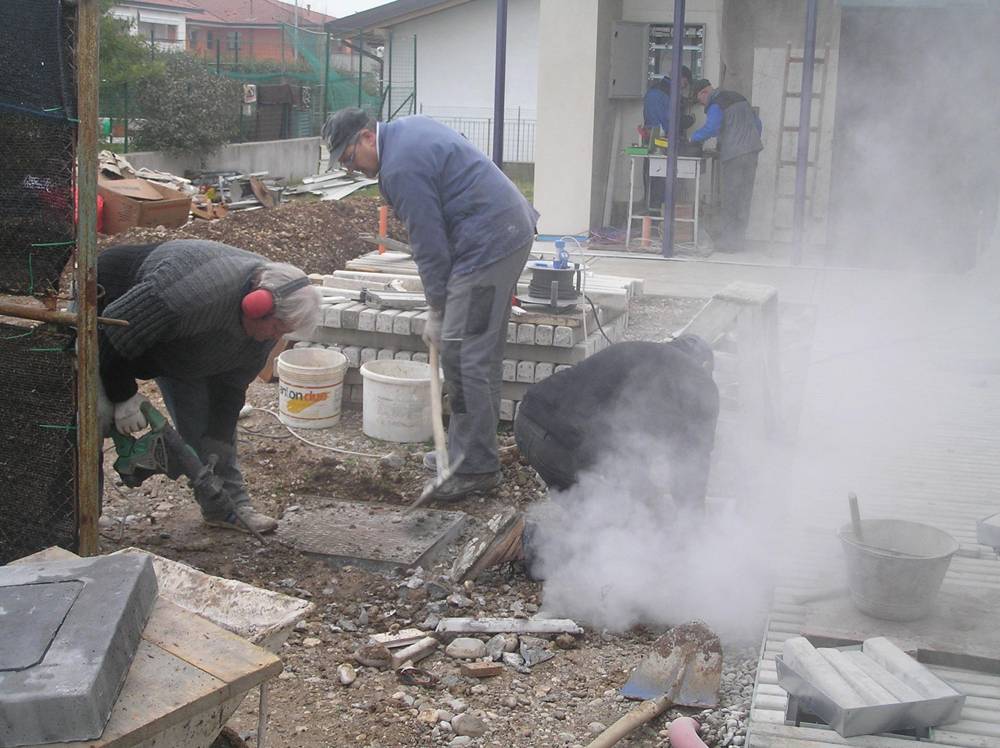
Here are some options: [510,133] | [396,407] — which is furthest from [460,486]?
[510,133]

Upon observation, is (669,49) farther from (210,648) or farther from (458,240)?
(210,648)

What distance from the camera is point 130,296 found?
13.2ft

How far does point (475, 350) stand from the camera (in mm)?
5449

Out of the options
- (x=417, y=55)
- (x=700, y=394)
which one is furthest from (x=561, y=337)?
(x=417, y=55)

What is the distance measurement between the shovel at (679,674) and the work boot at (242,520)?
1.99m

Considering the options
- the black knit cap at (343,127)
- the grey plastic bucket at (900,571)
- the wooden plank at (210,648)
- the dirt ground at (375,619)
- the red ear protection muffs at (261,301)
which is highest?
the black knit cap at (343,127)

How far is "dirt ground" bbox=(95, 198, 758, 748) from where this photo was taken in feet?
11.2

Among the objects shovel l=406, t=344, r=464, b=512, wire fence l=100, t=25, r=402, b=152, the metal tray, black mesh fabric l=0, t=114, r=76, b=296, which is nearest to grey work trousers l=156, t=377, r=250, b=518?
shovel l=406, t=344, r=464, b=512

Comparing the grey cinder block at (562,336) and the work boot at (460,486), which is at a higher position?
the grey cinder block at (562,336)

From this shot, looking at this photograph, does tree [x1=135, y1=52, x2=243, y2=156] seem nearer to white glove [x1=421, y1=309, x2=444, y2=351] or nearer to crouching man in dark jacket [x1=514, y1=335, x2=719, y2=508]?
white glove [x1=421, y1=309, x2=444, y2=351]

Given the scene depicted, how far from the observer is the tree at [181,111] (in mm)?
16312

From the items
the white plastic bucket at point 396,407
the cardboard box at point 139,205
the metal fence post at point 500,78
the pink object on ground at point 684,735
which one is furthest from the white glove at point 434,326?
the cardboard box at point 139,205

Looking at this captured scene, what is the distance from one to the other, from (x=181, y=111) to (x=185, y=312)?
43.9ft

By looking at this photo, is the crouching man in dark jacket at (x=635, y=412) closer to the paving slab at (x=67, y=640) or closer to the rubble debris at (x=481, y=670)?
the rubble debris at (x=481, y=670)
